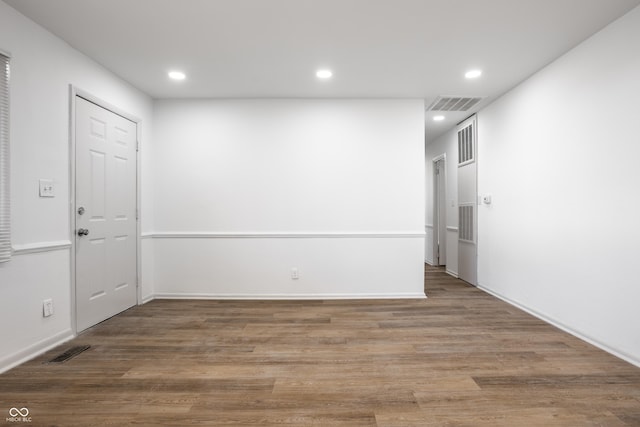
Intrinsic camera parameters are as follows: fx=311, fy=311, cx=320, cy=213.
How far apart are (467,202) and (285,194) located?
302cm

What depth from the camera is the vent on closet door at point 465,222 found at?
499 centimetres

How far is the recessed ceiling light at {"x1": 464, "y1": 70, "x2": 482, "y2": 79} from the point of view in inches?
135

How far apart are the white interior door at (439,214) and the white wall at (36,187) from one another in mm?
5903

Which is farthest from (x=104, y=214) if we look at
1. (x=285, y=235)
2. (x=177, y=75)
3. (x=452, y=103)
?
(x=452, y=103)

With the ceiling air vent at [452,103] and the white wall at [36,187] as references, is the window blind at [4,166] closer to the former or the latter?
the white wall at [36,187]

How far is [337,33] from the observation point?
8.82 ft

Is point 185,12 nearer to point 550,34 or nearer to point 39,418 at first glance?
point 39,418

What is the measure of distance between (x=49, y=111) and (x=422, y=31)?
3270mm

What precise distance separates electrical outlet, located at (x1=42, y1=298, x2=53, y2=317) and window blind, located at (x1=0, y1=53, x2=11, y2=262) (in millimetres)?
524

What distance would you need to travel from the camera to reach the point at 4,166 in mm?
2281

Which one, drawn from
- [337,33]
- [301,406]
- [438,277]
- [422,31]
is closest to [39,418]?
[301,406]

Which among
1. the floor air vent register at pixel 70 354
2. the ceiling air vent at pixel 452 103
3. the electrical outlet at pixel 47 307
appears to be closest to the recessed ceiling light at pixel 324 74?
the ceiling air vent at pixel 452 103

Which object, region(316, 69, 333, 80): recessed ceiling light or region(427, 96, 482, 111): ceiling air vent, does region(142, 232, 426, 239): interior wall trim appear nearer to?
region(427, 96, 482, 111): ceiling air vent

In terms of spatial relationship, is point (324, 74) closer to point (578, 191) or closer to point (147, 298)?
point (578, 191)
